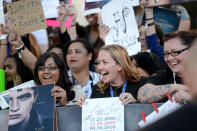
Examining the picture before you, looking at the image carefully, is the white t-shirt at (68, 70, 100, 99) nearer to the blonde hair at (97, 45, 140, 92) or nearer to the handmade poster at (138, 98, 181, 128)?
the blonde hair at (97, 45, 140, 92)

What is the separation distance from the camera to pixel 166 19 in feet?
19.9

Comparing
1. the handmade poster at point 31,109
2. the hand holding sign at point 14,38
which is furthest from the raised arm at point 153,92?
the hand holding sign at point 14,38

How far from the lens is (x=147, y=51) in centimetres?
521

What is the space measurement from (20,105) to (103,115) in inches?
37.5

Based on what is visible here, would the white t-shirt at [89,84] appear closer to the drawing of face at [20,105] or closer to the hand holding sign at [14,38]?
the hand holding sign at [14,38]

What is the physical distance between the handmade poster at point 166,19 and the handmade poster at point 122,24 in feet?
3.81

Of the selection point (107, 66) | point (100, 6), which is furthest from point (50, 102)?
point (100, 6)

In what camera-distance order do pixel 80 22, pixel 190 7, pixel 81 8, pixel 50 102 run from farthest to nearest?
pixel 80 22
pixel 190 7
pixel 81 8
pixel 50 102

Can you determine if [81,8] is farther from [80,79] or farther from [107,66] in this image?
[107,66]

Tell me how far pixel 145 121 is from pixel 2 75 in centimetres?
231

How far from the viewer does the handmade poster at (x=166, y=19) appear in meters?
5.94

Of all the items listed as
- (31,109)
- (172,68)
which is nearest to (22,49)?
(31,109)

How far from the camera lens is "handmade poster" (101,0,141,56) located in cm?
471

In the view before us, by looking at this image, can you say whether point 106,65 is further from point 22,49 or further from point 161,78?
point 22,49
